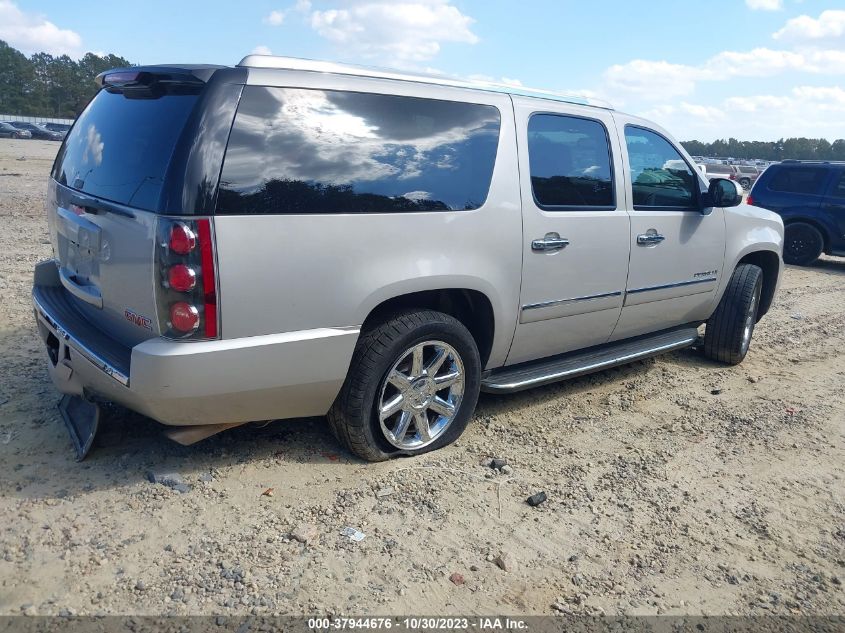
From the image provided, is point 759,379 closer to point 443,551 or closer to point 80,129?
point 443,551

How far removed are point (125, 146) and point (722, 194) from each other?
403 cm

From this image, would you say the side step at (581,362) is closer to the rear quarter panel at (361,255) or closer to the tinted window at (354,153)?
the rear quarter panel at (361,255)

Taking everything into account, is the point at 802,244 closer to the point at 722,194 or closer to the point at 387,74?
the point at 722,194

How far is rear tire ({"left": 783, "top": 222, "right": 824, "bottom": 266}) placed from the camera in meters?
12.0

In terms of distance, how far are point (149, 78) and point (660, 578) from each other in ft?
10.2

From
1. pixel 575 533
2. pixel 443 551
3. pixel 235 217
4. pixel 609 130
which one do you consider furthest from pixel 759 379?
pixel 235 217

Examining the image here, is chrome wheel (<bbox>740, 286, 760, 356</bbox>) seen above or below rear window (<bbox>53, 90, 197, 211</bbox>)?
below

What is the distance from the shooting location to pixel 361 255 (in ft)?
10.4

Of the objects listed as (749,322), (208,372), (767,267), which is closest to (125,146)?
(208,372)

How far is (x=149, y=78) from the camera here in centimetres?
316

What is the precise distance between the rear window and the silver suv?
1cm

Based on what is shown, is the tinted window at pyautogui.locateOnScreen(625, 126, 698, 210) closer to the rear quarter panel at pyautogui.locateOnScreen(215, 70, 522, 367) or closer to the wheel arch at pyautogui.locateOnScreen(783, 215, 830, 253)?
the rear quarter panel at pyautogui.locateOnScreen(215, 70, 522, 367)

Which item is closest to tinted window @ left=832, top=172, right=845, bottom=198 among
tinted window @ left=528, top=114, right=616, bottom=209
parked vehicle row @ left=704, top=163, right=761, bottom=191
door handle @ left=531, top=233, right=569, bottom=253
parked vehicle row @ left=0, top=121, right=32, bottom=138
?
tinted window @ left=528, top=114, right=616, bottom=209

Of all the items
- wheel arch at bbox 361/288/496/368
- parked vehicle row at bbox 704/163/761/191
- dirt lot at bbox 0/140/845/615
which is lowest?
dirt lot at bbox 0/140/845/615
